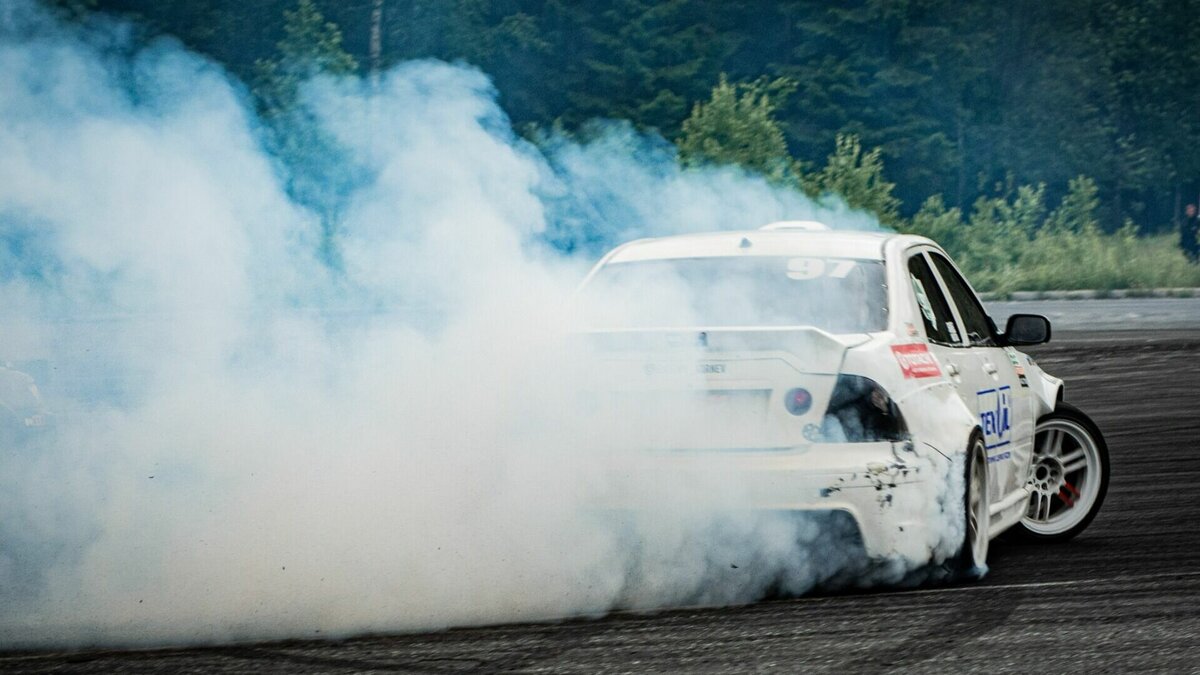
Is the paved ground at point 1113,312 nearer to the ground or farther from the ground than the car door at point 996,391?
farther from the ground

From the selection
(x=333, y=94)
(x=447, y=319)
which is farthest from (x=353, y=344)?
(x=333, y=94)

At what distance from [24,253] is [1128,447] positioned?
7.44m

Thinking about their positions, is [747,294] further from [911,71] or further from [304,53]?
[911,71]

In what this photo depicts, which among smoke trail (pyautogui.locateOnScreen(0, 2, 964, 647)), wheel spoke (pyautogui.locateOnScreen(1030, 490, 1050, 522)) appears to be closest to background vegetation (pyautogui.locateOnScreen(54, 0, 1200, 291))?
smoke trail (pyautogui.locateOnScreen(0, 2, 964, 647))

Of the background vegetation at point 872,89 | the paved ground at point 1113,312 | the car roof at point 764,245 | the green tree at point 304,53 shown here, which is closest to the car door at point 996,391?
the car roof at point 764,245

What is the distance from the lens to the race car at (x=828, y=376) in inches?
237

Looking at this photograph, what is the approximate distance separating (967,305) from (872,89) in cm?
5403

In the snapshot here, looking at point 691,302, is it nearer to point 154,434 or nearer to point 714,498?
point 714,498

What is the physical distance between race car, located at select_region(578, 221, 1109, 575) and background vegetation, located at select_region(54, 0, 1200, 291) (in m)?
2.48

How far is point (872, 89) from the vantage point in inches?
2379

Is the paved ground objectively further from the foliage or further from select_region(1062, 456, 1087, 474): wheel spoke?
the foliage

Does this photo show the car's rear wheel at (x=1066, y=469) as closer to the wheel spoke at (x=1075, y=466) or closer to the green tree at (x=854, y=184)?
the wheel spoke at (x=1075, y=466)

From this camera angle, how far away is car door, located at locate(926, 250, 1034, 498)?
7.03m

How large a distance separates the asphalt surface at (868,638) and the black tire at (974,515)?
0.09m
